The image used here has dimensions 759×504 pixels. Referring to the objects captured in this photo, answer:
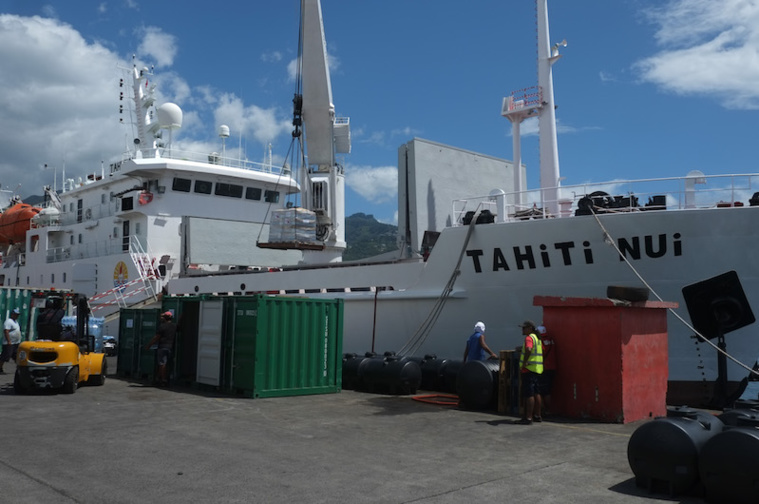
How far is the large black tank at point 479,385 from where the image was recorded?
9.81m

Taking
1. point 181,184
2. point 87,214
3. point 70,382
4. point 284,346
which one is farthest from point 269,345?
point 87,214

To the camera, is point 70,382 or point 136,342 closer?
point 70,382

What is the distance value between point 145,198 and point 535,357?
17299 mm

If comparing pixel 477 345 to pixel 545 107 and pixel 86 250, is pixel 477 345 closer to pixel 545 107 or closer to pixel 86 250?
pixel 545 107

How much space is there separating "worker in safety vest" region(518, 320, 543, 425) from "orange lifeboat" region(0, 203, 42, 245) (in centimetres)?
3133

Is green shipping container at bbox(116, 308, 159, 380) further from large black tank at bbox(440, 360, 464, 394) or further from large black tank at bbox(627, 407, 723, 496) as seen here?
large black tank at bbox(627, 407, 723, 496)

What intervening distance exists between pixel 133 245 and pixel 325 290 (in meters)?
9.08

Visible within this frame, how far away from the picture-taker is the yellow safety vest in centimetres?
864

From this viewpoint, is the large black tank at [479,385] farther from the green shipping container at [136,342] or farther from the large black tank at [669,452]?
the green shipping container at [136,342]

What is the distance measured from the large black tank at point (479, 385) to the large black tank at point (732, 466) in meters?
4.70

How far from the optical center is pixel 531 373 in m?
8.65

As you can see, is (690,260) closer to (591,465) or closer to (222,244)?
(591,465)

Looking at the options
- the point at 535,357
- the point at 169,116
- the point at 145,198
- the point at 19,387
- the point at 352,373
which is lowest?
the point at 19,387

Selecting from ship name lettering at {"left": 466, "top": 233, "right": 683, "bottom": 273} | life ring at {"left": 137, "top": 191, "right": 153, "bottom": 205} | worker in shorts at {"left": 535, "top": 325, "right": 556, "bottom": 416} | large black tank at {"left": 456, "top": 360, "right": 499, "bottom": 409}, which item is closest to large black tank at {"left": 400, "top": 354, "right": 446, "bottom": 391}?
large black tank at {"left": 456, "top": 360, "right": 499, "bottom": 409}
